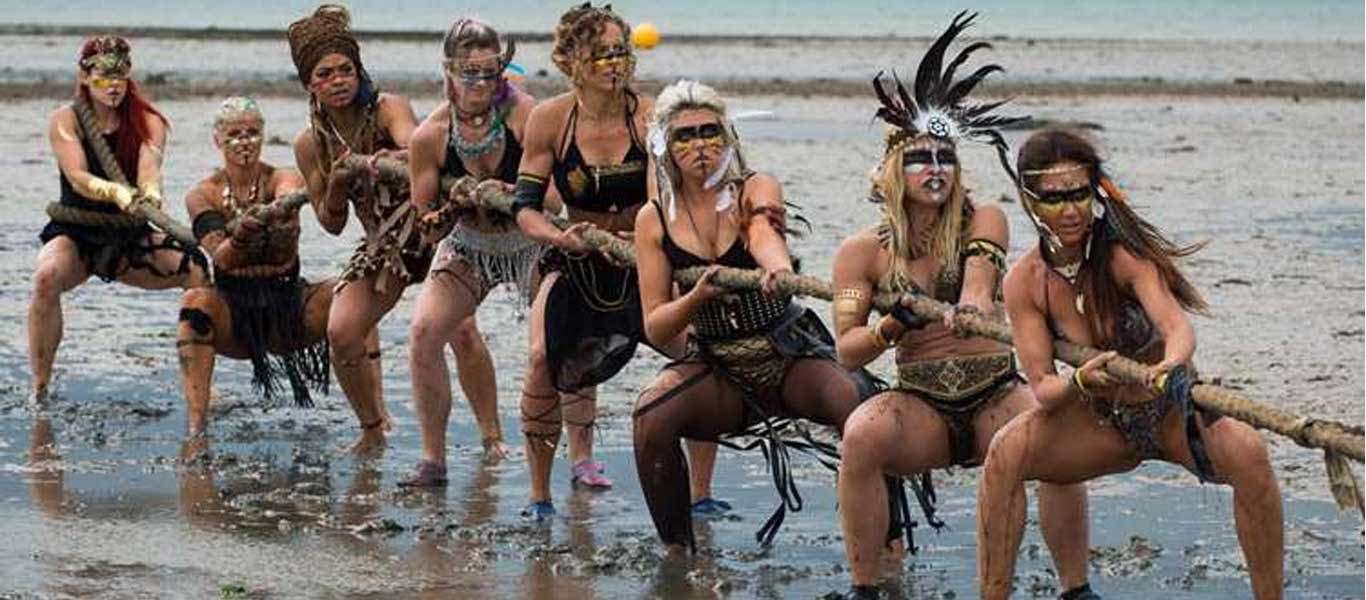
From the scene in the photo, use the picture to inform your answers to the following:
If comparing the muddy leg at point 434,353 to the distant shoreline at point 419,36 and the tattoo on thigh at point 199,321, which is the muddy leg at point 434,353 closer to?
the tattoo on thigh at point 199,321

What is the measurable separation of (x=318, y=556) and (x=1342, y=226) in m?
11.2

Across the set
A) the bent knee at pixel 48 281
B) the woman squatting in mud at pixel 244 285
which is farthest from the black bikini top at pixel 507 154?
the bent knee at pixel 48 281

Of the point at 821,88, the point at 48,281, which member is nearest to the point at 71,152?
the point at 48,281

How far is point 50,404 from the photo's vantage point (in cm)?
1344

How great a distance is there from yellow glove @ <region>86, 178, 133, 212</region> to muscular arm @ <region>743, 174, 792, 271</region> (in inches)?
167

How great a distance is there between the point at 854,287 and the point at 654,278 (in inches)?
32.5

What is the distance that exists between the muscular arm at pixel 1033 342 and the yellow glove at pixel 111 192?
224 inches

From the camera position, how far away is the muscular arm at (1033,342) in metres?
8.49

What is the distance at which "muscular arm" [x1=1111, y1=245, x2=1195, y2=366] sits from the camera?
327 inches

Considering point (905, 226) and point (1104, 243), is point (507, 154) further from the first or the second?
point (1104, 243)

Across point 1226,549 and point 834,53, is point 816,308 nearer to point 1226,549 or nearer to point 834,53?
point 1226,549

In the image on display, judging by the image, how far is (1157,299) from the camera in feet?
27.5

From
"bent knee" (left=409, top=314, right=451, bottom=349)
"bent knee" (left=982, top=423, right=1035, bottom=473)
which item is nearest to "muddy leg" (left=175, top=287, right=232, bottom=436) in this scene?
"bent knee" (left=409, top=314, right=451, bottom=349)

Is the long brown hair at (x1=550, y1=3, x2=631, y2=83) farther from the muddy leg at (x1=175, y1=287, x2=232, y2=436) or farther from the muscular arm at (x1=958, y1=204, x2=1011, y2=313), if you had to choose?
the muddy leg at (x1=175, y1=287, x2=232, y2=436)
